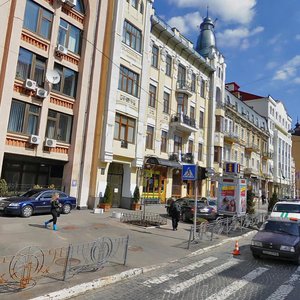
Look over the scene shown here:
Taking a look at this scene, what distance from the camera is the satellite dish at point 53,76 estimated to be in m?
20.2

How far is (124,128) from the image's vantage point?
25359 mm

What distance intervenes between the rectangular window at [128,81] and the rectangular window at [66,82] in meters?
3.77

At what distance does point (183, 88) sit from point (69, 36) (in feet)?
42.7

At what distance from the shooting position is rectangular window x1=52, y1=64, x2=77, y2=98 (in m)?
21.5

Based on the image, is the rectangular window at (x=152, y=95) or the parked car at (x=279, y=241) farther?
the rectangular window at (x=152, y=95)

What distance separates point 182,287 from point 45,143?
574 inches

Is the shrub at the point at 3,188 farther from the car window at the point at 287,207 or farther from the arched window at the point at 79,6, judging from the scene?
the car window at the point at 287,207

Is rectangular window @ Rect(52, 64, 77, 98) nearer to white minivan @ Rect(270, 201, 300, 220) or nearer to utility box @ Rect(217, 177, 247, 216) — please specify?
utility box @ Rect(217, 177, 247, 216)

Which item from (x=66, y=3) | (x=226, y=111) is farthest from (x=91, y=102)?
(x=226, y=111)

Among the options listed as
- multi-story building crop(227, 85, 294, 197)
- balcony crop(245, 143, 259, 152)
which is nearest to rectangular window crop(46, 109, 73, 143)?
balcony crop(245, 143, 259, 152)

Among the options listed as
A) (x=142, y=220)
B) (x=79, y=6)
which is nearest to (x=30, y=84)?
(x=79, y=6)

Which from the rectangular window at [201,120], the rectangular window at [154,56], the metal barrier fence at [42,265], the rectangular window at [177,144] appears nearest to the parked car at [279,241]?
the metal barrier fence at [42,265]

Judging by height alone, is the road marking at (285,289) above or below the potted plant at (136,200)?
below

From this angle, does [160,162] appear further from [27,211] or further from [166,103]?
[27,211]
